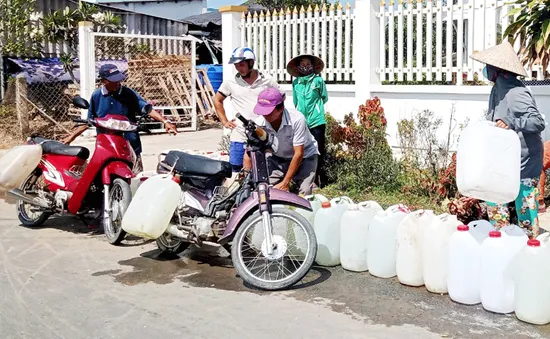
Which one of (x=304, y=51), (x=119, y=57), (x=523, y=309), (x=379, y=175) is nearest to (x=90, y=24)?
(x=119, y=57)

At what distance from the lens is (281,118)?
616 cm

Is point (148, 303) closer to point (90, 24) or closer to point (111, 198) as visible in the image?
point (111, 198)

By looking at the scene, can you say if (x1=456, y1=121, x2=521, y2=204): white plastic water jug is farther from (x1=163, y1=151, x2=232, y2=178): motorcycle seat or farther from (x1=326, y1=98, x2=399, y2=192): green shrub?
(x1=326, y1=98, x2=399, y2=192): green shrub

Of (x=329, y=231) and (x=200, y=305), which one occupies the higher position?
(x=329, y=231)

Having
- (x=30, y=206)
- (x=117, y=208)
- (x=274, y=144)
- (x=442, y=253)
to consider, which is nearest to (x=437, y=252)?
(x=442, y=253)

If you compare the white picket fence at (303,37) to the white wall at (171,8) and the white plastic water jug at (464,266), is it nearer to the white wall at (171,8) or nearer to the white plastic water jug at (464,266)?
the white plastic water jug at (464,266)

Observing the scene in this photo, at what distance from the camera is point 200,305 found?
5172 mm

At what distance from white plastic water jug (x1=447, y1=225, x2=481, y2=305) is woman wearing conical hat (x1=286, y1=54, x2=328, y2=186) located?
371 cm

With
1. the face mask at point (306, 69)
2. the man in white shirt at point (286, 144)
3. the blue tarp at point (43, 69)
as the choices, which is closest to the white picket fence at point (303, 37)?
the face mask at point (306, 69)

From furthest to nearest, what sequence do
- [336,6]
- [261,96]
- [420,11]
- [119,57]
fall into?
[119,57] → [336,6] → [420,11] → [261,96]

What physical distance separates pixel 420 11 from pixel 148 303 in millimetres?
6473

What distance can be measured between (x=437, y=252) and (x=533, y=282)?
81 centimetres

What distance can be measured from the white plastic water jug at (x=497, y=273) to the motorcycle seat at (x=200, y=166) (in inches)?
90.0

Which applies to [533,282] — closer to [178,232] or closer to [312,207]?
[312,207]
